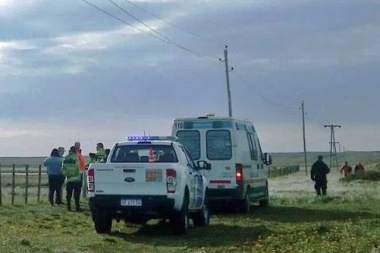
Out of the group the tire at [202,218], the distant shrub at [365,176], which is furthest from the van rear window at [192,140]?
the distant shrub at [365,176]

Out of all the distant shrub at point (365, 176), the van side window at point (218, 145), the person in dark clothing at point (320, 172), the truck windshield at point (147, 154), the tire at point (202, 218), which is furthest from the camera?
the distant shrub at point (365, 176)

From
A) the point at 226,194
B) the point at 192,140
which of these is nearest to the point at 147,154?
the point at 226,194

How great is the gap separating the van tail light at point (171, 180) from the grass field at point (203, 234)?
0.93m

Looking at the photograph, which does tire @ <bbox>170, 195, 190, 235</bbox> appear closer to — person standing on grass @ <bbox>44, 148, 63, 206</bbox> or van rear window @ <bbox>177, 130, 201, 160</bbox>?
van rear window @ <bbox>177, 130, 201, 160</bbox>

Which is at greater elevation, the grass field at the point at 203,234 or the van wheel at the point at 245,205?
the van wheel at the point at 245,205

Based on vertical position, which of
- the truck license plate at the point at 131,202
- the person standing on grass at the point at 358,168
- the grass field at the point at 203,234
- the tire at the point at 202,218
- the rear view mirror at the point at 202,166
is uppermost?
the person standing on grass at the point at 358,168

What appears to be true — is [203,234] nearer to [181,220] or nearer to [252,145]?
[181,220]

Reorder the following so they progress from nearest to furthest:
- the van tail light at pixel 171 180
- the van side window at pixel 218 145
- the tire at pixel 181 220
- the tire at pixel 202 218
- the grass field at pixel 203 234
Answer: the grass field at pixel 203 234 < the van tail light at pixel 171 180 < the tire at pixel 181 220 < the tire at pixel 202 218 < the van side window at pixel 218 145

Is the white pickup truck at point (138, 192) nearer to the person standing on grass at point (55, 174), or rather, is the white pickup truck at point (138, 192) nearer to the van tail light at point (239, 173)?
the van tail light at point (239, 173)

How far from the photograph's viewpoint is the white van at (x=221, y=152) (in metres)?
23.3

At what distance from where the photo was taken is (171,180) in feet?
56.2

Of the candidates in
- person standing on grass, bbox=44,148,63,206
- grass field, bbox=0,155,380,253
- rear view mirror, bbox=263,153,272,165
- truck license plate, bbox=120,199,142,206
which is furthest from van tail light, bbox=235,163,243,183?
truck license plate, bbox=120,199,142,206

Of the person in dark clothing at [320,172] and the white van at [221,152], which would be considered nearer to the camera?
the white van at [221,152]

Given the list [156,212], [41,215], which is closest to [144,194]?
[156,212]
